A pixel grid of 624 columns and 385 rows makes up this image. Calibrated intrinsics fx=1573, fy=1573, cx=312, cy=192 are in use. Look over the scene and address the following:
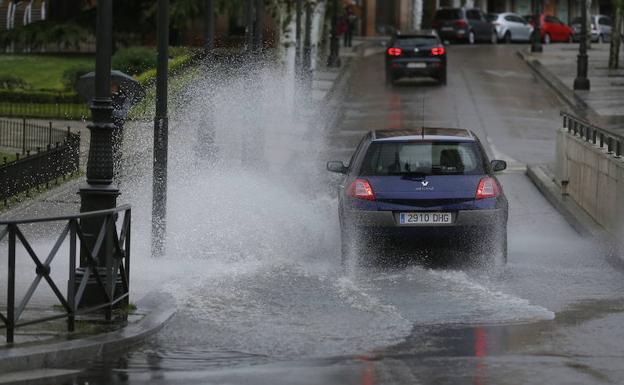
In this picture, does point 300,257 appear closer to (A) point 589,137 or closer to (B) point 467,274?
(B) point 467,274

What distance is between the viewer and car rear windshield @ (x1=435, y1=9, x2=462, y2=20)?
233 feet

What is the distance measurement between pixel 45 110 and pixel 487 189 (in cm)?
2353

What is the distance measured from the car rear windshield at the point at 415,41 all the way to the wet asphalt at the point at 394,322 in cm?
2739

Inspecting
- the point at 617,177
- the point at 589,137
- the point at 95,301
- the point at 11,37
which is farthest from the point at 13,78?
the point at 95,301

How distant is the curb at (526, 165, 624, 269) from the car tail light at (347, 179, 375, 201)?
301cm

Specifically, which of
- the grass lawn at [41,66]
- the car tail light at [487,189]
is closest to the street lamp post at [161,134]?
the car tail light at [487,189]

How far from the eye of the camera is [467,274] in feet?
54.1

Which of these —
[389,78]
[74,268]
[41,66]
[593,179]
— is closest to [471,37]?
[389,78]

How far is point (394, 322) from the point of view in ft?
43.3

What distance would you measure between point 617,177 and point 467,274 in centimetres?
421

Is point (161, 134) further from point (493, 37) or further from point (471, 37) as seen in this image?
point (493, 37)

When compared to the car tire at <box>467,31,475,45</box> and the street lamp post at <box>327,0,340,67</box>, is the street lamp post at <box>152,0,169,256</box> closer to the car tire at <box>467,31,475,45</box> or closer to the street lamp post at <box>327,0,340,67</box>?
the street lamp post at <box>327,0,340,67</box>

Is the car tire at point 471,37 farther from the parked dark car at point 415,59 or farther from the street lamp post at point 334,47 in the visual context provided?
the parked dark car at point 415,59

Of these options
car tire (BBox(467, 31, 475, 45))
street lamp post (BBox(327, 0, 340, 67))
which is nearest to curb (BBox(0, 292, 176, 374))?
street lamp post (BBox(327, 0, 340, 67))
